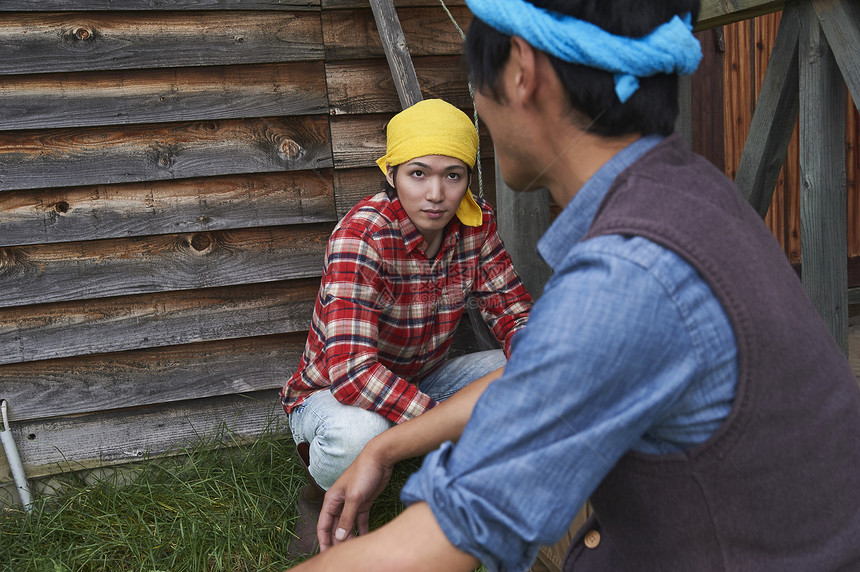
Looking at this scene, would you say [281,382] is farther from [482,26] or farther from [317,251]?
[482,26]

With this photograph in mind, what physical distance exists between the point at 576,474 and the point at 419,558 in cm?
21

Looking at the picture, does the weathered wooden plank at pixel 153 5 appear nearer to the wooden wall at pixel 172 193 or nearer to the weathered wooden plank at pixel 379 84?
the wooden wall at pixel 172 193

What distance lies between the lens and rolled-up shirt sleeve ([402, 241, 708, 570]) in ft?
2.56

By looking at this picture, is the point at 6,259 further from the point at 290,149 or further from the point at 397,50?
the point at 397,50

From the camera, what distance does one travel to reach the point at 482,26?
1066 millimetres

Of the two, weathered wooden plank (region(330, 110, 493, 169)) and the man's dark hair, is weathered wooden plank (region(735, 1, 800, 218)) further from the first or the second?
weathered wooden plank (region(330, 110, 493, 169))

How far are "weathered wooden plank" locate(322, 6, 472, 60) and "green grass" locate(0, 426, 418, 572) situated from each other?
63.5 inches

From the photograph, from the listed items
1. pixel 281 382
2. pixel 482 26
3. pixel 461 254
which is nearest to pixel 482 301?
pixel 461 254

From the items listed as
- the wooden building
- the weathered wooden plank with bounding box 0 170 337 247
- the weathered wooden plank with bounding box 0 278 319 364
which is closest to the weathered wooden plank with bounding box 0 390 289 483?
the wooden building

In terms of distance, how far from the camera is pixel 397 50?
2660 millimetres

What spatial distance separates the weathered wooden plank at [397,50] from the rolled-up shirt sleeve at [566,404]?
196cm

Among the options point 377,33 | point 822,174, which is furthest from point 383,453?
point 377,33

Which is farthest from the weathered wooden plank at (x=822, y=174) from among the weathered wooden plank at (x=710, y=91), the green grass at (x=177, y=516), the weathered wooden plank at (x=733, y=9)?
the weathered wooden plank at (x=710, y=91)

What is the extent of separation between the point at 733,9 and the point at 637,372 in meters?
1.55
